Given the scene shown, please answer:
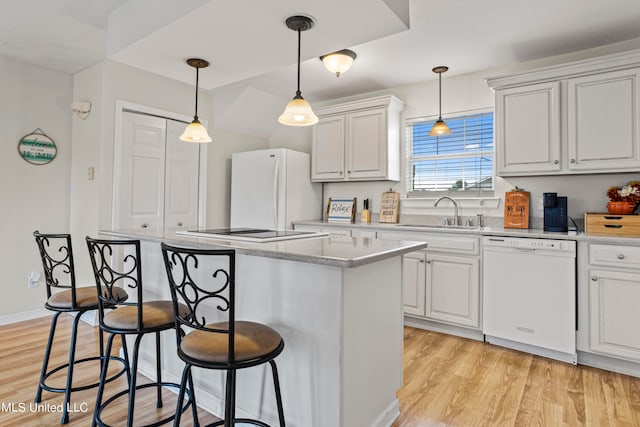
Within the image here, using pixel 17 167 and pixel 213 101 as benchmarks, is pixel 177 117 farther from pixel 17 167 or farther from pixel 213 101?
pixel 17 167

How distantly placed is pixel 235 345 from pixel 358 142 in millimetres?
3036

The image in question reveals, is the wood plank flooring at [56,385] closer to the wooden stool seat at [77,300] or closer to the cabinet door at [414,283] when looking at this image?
the wooden stool seat at [77,300]

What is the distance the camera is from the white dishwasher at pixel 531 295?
263cm

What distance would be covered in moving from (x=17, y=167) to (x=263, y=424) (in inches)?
135

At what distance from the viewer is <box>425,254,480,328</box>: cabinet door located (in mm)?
3061

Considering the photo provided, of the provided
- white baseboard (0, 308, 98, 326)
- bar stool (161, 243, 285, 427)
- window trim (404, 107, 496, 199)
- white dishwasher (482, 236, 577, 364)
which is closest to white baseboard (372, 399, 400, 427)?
bar stool (161, 243, 285, 427)

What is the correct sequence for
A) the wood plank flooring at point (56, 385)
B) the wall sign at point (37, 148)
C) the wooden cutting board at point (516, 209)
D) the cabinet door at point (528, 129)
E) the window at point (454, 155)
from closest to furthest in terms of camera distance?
1. the wood plank flooring at point (56, 385)
2. the cabinet door at point (528, 129)
3. the wooden cutting board at point (516, 209)
4. the wall sign at point (37, 148)
5. the window at point (454, 155)

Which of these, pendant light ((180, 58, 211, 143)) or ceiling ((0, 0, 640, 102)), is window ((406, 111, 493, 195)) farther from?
pendant light ((180, 58, 211, 143))

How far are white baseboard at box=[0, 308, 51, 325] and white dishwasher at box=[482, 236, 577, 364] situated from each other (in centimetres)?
414

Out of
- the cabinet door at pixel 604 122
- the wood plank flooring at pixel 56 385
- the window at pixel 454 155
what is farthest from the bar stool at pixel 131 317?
the cabinet door at pixel 604 122

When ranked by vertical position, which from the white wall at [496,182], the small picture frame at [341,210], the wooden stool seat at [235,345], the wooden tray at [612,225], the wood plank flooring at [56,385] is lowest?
the wood plank flooring at [56,385]

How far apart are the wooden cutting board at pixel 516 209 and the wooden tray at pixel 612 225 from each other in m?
0.54

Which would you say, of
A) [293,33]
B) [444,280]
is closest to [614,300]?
[444,280]

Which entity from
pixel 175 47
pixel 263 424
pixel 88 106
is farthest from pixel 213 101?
pixel 263 424
